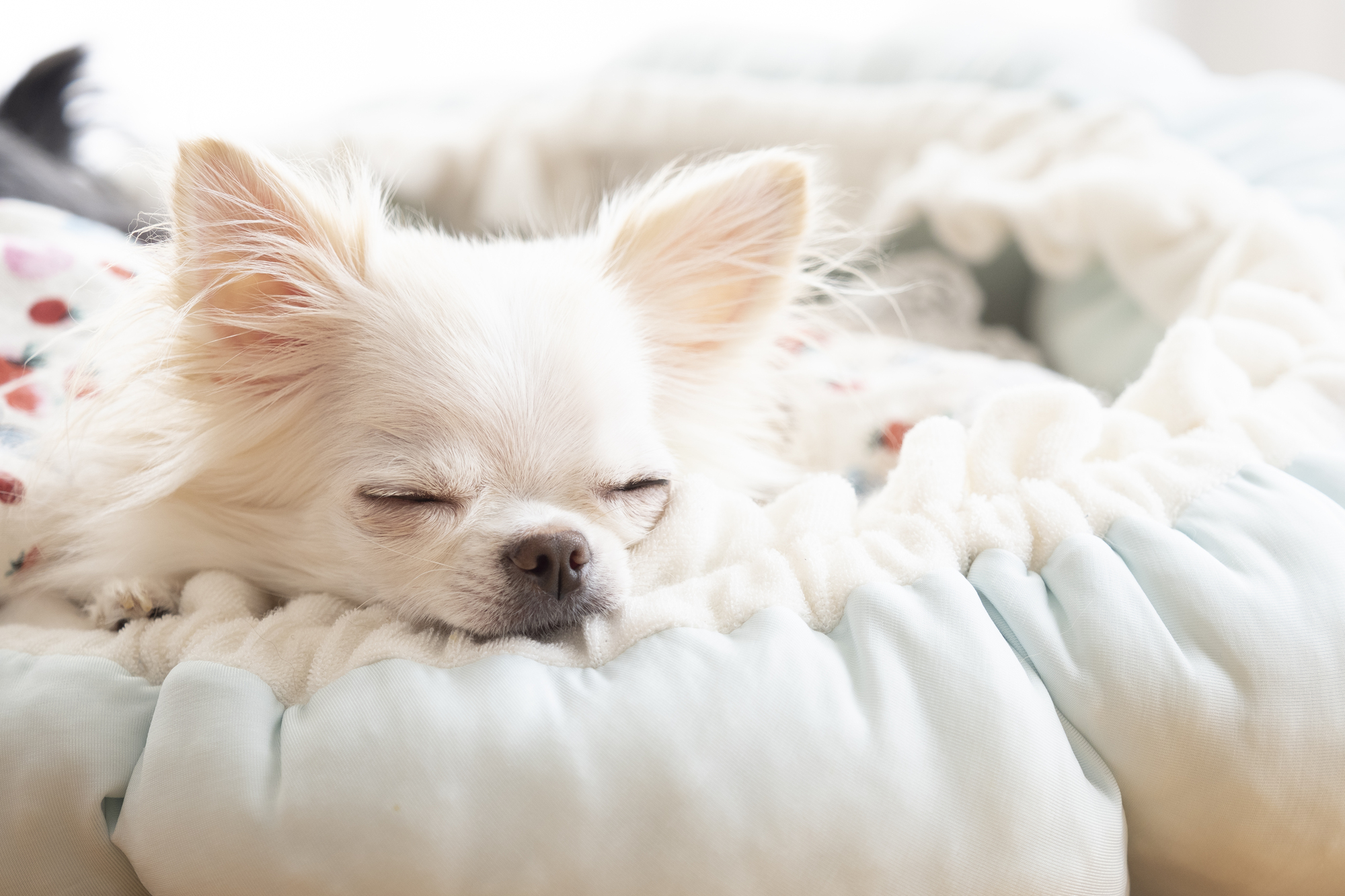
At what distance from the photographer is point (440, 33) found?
3.26 meters

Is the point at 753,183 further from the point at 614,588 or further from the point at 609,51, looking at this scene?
the point at 609,51

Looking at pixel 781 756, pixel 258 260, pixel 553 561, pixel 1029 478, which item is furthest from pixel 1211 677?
pixel 258 260

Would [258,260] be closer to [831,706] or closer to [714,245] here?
[714,245]

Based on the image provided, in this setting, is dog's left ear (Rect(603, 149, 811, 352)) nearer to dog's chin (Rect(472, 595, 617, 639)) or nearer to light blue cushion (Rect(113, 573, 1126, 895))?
dog's chin (Rect(472, 595, 617, 639))

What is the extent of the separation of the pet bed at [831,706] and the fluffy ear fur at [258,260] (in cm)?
26

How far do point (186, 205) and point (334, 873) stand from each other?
26.1 inches

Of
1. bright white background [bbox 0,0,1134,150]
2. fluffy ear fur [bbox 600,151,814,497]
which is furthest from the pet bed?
bright white background [bbox 0,0,1134,150]

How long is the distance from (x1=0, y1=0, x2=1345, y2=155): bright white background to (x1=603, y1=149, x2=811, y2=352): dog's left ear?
1637 millimetres

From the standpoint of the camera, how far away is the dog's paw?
995 mm

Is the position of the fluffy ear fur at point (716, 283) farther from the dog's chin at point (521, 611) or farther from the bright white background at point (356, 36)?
the bright white background at point (356, 36)

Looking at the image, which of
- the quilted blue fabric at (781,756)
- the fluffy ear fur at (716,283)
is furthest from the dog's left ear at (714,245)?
the quilted blue fabric at (781,756)

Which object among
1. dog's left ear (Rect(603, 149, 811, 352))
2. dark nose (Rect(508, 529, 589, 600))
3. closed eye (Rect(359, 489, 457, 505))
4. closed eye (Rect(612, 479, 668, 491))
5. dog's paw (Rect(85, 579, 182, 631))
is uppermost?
dog's left ear (Rect(603, 149, 811, 352))

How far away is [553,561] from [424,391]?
23cm

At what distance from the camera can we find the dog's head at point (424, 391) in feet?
3.14
